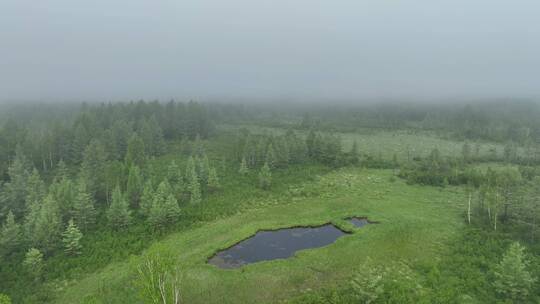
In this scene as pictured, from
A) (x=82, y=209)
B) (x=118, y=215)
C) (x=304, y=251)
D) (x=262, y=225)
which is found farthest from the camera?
(x=262, y=225)

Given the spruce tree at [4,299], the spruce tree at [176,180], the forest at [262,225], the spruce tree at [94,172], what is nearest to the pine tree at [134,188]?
the forest at [262,225]

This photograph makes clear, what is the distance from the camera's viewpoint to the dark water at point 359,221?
4759 centimetres

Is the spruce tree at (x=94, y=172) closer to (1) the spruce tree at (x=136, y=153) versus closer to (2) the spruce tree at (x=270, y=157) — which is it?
(1) the spruce tree at (x=136, y=153)

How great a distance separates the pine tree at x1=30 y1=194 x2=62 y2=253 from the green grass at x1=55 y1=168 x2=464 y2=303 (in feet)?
31.5

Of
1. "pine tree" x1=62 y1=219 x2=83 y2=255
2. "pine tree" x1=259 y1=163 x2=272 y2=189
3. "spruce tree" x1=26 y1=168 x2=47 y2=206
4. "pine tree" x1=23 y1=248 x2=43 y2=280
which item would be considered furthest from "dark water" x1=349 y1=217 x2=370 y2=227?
"spruce tree" x1=26 y1=168 x2=47 y2=206

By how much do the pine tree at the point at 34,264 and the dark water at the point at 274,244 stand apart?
20.1 meters

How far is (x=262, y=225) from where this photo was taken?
156 ft

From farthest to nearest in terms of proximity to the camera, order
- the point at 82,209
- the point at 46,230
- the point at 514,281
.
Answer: the point at 82,209
the point at 46,230
the point at 514,281

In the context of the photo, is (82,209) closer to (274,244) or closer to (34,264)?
(34,264)

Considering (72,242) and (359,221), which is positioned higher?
(72,242)

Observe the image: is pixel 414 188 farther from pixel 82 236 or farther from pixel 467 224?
pixel 82 236

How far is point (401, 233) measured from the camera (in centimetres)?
4269

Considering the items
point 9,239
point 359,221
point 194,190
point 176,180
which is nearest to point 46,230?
point 9,239

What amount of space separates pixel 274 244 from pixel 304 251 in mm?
5059
